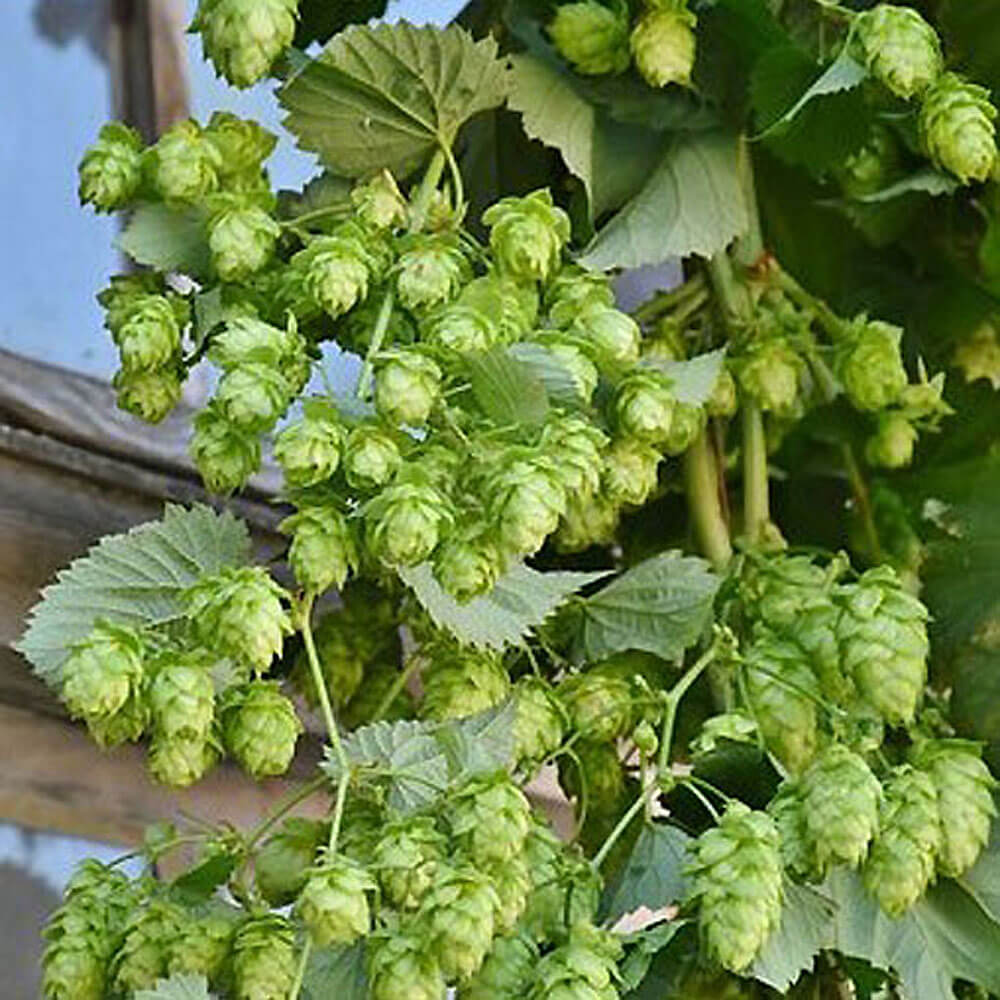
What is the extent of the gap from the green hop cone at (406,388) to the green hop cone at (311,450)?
0.02 m

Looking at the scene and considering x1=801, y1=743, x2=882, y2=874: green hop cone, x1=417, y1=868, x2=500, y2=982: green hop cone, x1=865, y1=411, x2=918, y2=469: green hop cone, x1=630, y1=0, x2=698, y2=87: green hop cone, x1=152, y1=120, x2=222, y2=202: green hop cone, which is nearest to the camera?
x1=417, y1=868, x2=500, y2=982: green hop cone

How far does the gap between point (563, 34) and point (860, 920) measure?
414 mm

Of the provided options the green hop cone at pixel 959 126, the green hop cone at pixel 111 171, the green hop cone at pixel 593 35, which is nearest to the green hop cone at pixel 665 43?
the green hop cone at pixel 593 35

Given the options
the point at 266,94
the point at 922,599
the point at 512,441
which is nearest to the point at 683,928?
the point at 512,441

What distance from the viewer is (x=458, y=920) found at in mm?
906

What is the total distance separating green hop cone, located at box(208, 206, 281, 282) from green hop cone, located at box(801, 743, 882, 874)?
0.29m

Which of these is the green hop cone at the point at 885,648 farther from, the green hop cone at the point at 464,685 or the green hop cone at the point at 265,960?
the green hop cone at the point at 265,960

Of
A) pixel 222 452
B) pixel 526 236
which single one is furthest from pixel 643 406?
pixel 222 452

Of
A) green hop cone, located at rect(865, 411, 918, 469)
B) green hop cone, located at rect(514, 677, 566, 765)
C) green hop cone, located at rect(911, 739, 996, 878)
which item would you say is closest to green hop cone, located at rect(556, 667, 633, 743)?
green hop cone, located at rect(514, 677, 566, 765)

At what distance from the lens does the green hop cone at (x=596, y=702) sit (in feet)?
3.75

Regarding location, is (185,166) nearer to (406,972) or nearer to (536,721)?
(536,721)

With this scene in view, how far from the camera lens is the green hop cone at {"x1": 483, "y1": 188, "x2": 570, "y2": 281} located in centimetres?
109

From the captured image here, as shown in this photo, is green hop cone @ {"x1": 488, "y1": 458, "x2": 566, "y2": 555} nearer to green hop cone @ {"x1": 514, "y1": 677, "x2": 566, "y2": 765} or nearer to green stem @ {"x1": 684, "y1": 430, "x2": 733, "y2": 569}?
green hop cone @ {"x1": 514, "y1": 677, "x2": 566, "y2": 765}

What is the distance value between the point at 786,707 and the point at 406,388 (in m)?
0.23
